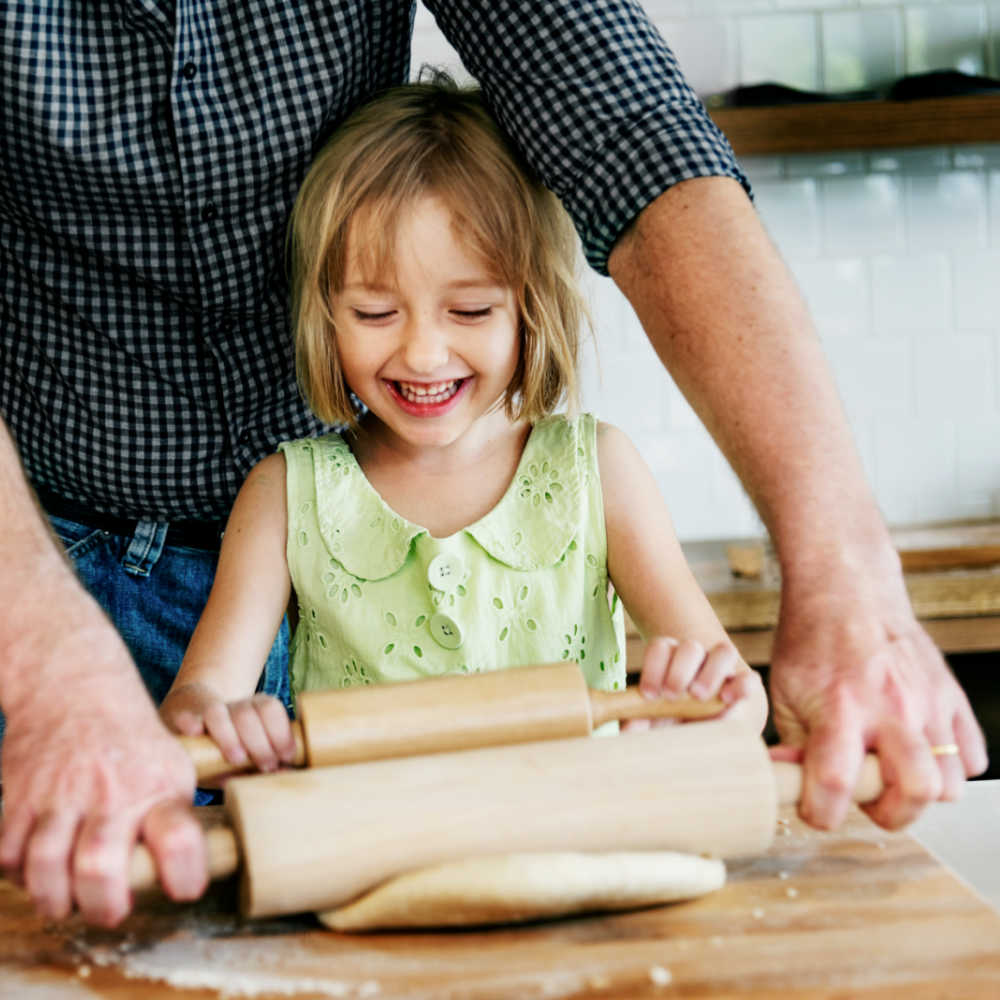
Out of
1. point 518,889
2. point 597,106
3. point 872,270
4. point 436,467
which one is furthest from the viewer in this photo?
point 872,270

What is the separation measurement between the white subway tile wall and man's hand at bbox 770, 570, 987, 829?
1708mm

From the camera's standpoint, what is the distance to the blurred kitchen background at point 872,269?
7.99ft

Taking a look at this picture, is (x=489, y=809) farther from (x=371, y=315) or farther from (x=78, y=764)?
(x=371, y=315)

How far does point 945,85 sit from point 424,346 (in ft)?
5.25

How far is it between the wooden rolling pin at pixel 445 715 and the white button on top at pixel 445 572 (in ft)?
1.20

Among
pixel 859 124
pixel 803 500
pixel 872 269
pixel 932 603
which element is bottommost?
pixel 932 603

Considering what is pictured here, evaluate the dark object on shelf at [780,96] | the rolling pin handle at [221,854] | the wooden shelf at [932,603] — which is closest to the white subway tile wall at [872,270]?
the dark object on shelf at [780,96]

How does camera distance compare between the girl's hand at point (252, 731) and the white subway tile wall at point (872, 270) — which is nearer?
the girl's hand at point (252, 731)

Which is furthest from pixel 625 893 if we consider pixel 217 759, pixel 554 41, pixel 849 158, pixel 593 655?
pixel 849 158

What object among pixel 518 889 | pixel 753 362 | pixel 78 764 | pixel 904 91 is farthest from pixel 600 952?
pixel 904 91

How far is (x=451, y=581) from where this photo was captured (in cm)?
114

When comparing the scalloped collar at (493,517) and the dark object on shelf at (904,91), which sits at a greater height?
the dark object on shelf at (904,91)

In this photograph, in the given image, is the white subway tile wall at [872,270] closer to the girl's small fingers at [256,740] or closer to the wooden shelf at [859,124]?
the wooden shelf at [859,124]

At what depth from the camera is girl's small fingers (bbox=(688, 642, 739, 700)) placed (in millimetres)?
812
